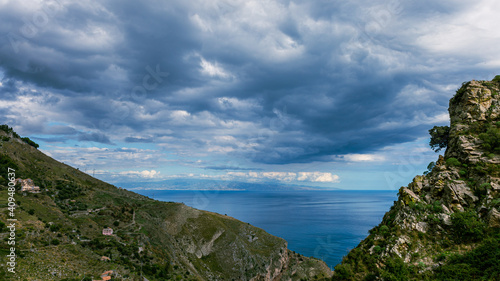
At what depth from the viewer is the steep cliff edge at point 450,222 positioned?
26.2m

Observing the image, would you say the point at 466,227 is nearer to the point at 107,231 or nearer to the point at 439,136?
the point at 439,136

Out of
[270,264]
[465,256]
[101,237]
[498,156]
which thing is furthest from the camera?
[270,264]

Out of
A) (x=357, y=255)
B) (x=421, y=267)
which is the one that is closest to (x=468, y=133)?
(x=421, y=267)

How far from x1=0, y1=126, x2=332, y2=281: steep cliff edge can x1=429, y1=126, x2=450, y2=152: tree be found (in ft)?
247

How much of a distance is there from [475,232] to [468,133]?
15.7m

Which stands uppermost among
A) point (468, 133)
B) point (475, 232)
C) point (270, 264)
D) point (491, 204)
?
point (468, 133)

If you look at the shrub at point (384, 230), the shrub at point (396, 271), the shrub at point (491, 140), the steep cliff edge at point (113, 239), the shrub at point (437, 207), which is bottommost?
the steep cliff edge at point (113, 239)

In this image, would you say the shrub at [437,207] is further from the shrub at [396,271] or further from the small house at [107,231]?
the small house at [107,231]

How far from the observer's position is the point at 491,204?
27.5 meters

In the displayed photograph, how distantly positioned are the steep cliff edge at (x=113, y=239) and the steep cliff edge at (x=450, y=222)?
189ft

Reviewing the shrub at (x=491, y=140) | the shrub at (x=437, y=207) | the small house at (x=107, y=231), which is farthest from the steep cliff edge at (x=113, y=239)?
the shrub at (x=491, y=140)

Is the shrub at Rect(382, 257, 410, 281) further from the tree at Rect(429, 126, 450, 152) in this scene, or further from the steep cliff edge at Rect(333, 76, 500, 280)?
the tree at Rect(429, 126, 450, 152)

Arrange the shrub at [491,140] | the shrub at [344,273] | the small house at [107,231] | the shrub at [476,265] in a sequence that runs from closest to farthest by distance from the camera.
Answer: the shrub at [476,265] < the shrub at [344,273] < the shrub at [491,140] < the small house at [107,231]

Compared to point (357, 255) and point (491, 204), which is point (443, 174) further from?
point (357, 255)
